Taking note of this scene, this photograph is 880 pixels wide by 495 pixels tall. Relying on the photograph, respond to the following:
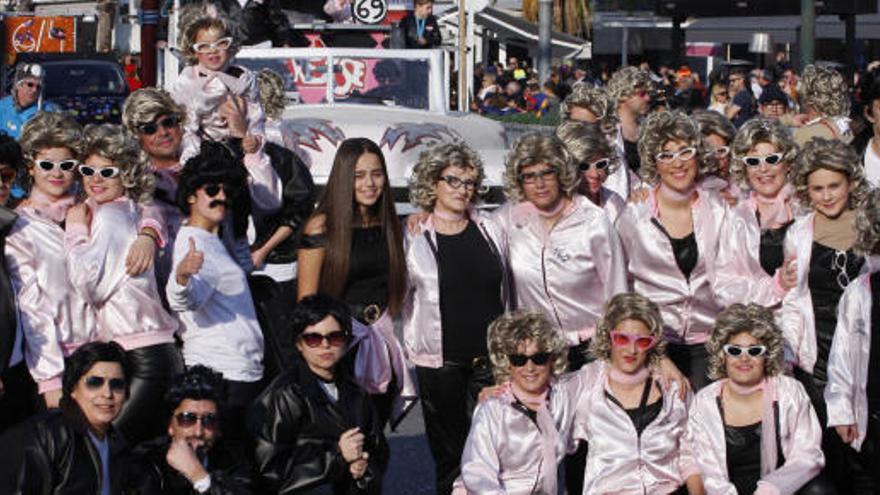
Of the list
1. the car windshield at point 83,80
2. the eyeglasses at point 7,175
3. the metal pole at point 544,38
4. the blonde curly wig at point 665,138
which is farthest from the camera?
the metal pole at point 544,38

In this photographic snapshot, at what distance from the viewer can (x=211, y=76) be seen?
8867 millimetres

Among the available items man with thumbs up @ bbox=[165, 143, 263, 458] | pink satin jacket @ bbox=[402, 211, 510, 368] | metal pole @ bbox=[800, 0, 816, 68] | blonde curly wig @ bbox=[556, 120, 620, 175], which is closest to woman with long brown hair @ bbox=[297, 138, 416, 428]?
pink satin jacket @ bbox=[402, 211, 510, 368]

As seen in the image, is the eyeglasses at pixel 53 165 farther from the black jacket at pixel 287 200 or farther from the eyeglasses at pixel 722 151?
the eyeglasses at pixel 722 151

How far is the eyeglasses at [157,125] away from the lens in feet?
25.9

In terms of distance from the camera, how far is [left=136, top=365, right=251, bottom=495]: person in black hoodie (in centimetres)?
658

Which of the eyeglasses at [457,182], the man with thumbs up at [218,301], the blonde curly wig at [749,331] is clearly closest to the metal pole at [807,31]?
the eyeglasses at [457,182]

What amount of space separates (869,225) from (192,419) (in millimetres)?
2655

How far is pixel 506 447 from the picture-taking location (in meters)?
7.39

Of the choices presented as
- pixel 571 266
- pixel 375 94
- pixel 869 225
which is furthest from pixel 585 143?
pixel 375 94

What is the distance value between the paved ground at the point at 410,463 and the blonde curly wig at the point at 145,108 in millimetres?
2379

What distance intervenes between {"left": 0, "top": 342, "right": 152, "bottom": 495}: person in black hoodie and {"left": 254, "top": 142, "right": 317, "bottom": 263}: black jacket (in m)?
2.68

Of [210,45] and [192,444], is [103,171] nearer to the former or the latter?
[192,444]

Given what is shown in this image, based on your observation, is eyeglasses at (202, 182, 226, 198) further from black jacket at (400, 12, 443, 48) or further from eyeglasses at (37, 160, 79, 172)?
black jacket at (400, 12, 443, 48)

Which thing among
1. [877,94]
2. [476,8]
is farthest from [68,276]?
[476,8]
